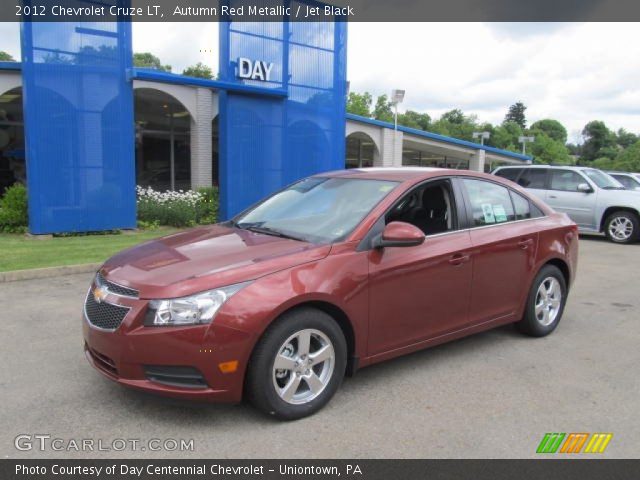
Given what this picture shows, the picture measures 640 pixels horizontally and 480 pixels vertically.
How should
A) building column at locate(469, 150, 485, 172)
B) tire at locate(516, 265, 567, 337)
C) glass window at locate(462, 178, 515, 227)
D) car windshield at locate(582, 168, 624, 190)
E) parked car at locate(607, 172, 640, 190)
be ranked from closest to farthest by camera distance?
glass window at locate(462, 178, 515, 227)
tire at locate(516, 265, 567, 337)
car windshield at locate(582, 168, 624, 190)
parked car at locate(607, 172, 640, 190)
building column at locate(469, 150, 485, 172)

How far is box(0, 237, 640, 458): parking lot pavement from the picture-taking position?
11.0ft

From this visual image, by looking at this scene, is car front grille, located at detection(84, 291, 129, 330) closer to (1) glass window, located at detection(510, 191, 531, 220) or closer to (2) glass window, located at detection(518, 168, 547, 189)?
(1) glass window, located at detection(510, 191, 531, 220)

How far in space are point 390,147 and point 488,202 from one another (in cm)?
1891

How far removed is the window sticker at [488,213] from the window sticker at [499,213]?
48mm

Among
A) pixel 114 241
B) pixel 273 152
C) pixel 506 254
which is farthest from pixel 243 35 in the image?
pixel 506 254

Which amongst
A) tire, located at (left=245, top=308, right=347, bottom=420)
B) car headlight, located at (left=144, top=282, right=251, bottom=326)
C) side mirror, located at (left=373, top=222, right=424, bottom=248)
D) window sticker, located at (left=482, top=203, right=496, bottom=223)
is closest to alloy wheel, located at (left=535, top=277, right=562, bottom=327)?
window sticker, located at (left=482, top=203, right=496, bottom=223)

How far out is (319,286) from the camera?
11.9ft

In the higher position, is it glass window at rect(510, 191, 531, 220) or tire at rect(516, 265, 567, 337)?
glass window at rect(510, 191, 531, 220)

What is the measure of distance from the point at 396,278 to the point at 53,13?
33.6 ft

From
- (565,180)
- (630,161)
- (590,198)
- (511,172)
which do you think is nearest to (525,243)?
(590,198)

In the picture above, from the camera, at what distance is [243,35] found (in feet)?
43.6

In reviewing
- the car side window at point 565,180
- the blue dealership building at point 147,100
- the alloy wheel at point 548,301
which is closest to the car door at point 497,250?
the alloy wheel at point 548,301

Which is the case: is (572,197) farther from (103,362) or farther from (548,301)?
(103,362)

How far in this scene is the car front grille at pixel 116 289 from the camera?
11.3ft
